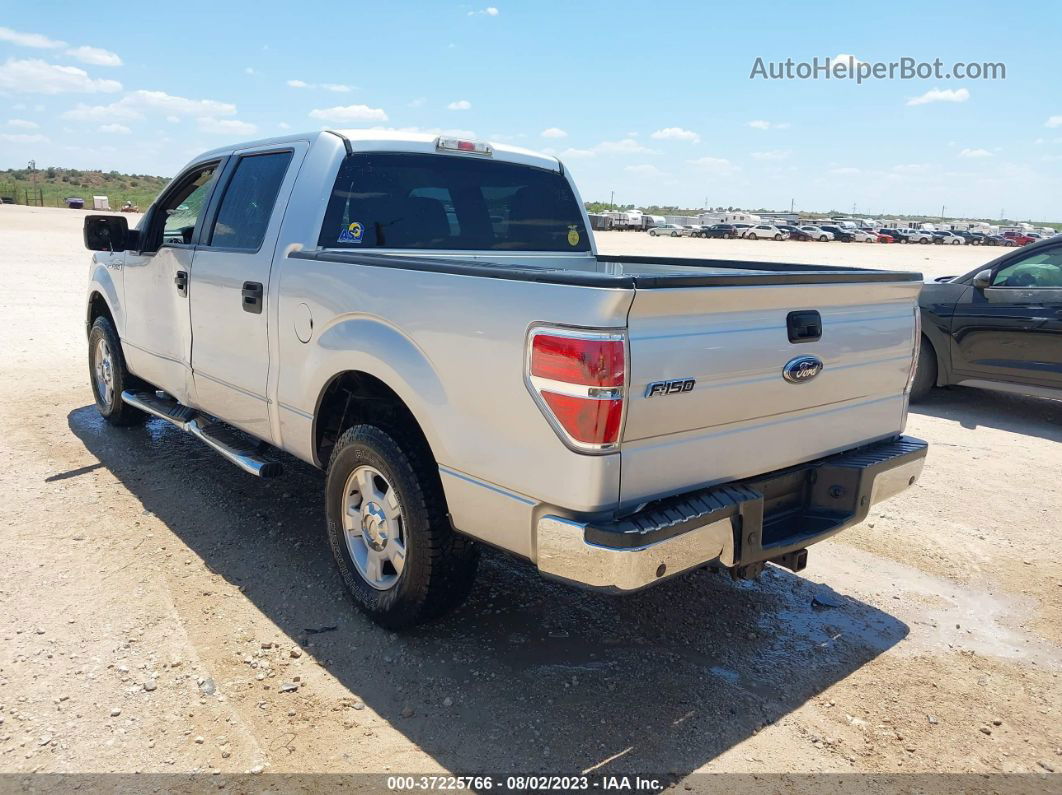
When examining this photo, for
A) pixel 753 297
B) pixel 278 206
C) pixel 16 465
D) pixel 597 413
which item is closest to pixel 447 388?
pixel 597 413

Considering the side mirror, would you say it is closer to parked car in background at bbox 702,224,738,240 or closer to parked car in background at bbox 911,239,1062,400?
parked car in background at bbox 911,239,1062,400

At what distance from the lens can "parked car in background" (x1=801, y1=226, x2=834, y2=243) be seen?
6912 cm

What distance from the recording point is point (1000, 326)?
7664 mm

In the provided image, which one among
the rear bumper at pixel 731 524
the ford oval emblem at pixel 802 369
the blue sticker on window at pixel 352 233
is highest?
the blue sticker on window at pixel 352 233

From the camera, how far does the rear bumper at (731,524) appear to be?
257cm

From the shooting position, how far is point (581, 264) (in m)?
5.01

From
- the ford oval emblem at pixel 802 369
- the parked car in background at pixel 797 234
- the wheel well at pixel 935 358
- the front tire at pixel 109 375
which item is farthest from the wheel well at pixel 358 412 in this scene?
the parked car in background at pixel 797 234

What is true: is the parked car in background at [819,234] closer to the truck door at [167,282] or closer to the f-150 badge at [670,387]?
the truck door at [167,282]

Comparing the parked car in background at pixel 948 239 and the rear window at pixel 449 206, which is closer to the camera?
the rear window at pixel 449 206

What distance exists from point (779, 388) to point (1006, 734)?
1497 millimetres

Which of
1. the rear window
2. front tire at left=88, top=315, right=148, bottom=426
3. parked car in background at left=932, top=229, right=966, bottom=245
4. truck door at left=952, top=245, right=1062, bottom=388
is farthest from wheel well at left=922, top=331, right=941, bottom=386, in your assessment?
parked car in background at left=932, top=229, right=966, bottom=245

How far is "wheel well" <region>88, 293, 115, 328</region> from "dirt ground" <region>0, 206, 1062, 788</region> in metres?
1.61

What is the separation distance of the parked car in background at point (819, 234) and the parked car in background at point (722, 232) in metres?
5.69

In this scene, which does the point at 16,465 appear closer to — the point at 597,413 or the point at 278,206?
the point at 278,206
